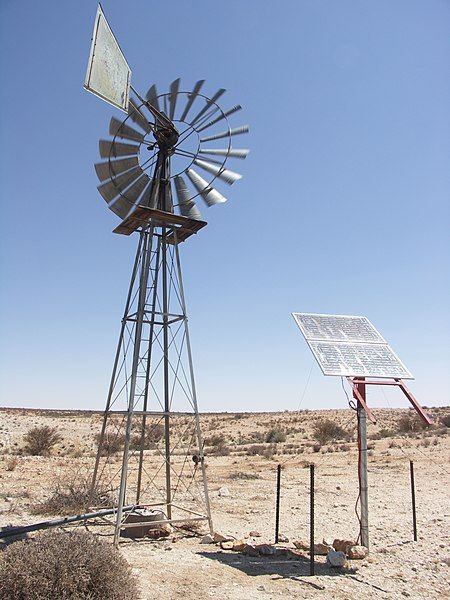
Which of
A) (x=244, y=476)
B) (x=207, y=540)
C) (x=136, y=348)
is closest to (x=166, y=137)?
(x=136, y=348)

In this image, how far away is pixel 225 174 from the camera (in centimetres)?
1156

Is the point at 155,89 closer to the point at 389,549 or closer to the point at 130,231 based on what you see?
the point at 130,231

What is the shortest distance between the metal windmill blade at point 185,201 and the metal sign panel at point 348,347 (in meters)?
3.67

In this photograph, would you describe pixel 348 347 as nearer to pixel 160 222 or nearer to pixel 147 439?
pixel 160 222

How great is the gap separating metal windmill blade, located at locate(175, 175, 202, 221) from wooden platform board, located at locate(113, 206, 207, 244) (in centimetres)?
24

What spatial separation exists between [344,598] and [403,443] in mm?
25844

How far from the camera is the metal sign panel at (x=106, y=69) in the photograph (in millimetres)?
8219

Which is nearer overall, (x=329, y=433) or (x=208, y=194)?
(x=208, y=194)

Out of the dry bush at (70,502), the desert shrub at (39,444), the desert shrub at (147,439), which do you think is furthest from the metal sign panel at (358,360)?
the desert shrub at (39,444)

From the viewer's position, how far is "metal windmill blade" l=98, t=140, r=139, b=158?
1088cm

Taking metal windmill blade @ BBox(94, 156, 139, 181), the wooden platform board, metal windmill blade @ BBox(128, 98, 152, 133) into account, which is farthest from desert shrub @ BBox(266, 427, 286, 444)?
metal windmill blade @ BBox(128, 98, 152, 133)

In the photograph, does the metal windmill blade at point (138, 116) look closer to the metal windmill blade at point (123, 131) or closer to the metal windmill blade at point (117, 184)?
the metal windmill blade at point (123, 131)

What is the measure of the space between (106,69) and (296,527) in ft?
33.3

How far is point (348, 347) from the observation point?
9516mm
